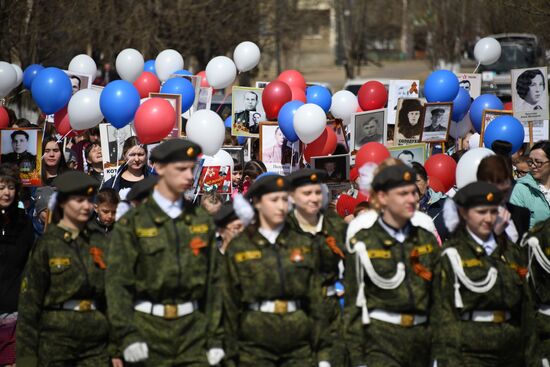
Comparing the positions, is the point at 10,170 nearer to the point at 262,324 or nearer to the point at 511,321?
the point at 262,324

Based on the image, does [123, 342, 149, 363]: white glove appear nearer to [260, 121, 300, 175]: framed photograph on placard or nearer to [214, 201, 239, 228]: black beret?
[214, 201, 239, 228]: black beret

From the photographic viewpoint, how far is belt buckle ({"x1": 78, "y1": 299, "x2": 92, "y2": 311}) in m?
7.00

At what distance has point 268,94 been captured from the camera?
13.3 metres

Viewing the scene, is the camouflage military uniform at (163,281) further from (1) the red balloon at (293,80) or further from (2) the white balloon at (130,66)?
(2) the white balloon at (130,66)

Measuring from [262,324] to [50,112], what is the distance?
701 centimetres

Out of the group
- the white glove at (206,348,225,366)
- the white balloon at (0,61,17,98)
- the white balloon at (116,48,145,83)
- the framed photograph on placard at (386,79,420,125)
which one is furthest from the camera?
the white balloon at (116,48,145,83)

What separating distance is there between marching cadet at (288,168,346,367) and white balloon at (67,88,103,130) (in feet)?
17.6

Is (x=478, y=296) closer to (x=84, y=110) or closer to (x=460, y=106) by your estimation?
(x=84, y=110)

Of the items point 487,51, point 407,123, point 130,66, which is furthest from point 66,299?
point 487,51

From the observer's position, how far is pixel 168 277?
652cm

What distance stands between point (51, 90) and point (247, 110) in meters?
2.44

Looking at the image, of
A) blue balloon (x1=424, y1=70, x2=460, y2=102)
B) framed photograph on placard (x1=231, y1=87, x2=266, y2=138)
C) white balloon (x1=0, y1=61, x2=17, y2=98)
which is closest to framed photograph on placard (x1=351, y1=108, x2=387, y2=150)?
blue balloon (x1=424, y1=70, x2=460, y2=102)

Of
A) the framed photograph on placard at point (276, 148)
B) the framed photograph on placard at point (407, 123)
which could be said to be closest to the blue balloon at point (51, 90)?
the framed photograph on placard at point (276, 148)

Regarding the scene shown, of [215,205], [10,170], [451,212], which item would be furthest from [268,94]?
[451,212]
